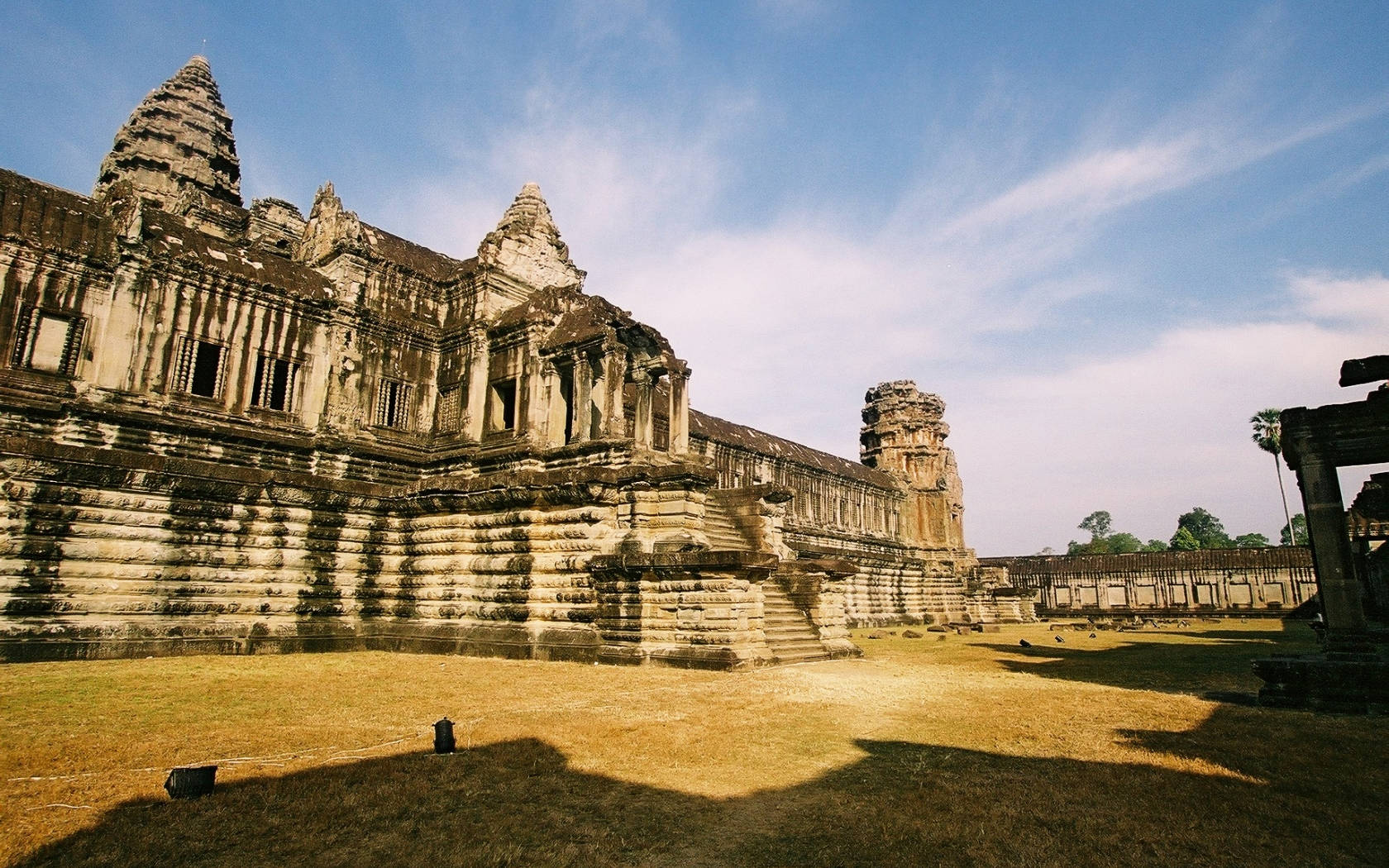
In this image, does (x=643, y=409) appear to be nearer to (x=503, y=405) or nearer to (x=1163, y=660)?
(x=503, y=405)

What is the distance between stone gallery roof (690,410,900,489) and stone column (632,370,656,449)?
36.0ft

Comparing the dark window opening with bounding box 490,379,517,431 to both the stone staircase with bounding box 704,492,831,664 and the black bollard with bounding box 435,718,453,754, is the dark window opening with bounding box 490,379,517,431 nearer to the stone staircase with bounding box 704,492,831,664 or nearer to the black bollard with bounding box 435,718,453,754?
the stone staircase with bounding box 704,492,831,664

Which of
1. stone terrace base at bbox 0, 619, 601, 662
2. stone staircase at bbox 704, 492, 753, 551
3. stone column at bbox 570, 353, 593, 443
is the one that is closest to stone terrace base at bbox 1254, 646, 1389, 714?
stone staircase at bbox 704, 492, 753, 551

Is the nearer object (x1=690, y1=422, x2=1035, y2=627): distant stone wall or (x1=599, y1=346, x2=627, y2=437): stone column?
(x1=599, y1=346, x2=627, y2=437): stone column

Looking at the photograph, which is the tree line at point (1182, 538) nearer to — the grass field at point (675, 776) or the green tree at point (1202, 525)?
the green tree at point (1202, 525)

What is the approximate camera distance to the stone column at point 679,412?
65.8ft

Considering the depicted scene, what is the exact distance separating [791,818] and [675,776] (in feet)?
4.27

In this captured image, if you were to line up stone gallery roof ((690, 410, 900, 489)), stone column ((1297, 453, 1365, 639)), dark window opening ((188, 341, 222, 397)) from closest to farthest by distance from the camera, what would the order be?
1. stone column ((1297, 453, 1365, 639))
2. dark window opening ((188, 341, 222, 397))
3. stone gallery roof ((690, 410, 900, 489))

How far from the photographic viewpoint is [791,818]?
524 centimetres

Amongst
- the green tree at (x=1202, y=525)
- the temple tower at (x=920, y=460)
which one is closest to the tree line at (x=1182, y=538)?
the green tree at (x=1202, y=525)

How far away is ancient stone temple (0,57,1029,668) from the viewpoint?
1416 cm

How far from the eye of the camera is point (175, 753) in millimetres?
6559

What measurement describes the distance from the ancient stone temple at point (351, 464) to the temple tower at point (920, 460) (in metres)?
28.2

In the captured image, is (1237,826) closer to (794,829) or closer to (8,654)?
(794,829)
